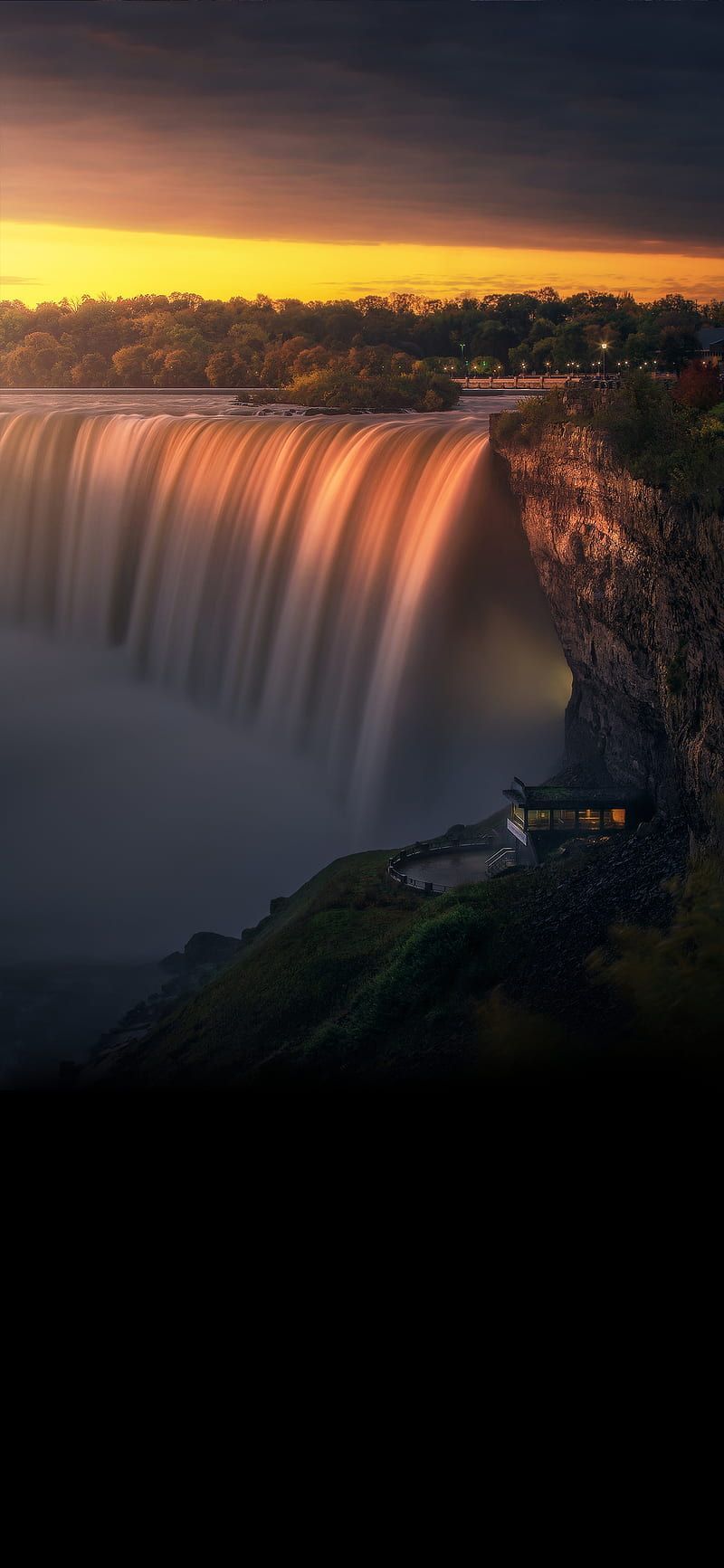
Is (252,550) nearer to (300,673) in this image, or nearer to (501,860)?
(300,673)

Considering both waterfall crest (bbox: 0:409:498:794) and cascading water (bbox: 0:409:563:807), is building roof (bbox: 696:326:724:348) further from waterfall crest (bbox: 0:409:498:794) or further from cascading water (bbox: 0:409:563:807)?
waterfall crest (bbox: 0:409:498:794)

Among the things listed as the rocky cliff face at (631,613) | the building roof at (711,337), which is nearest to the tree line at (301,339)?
the building roof at (711,337)

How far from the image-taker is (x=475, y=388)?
74.7 metres

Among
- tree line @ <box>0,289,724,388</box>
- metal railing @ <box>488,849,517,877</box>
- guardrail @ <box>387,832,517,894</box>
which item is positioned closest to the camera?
guardrail @ <box>387,832,517,894</box>

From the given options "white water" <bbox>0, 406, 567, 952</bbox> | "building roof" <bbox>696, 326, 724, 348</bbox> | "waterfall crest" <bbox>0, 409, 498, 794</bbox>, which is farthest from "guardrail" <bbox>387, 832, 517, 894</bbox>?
"building roof" <bbox>696, 326, 724, 348</bbox>

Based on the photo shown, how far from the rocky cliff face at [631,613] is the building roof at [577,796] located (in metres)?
0.44

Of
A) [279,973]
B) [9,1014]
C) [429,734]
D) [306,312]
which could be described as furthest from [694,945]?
[306,312]

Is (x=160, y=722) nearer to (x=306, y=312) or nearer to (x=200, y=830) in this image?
(x=200, y=830)

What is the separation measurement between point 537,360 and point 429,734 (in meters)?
51.9

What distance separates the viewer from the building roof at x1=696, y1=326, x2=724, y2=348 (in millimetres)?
48291

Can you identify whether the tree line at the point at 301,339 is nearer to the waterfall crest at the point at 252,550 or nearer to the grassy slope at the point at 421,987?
the waterfall crest at the point at 252,550

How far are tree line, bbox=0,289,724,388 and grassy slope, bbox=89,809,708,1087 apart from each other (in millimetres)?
42324

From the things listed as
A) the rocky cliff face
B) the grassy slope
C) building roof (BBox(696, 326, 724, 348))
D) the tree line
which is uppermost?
the tree line

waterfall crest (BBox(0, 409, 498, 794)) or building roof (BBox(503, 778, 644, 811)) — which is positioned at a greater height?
waterfall crest (BBox(0, 409, 498, 794))
